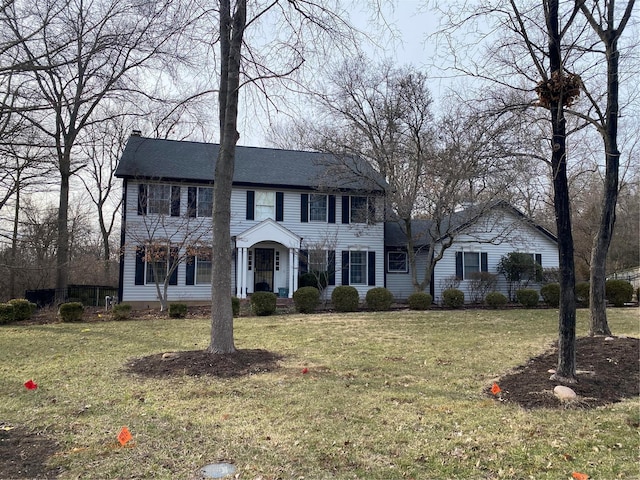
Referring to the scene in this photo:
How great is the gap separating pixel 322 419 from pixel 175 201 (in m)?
14.3

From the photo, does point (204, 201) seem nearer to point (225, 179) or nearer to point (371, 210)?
point (371, 210)

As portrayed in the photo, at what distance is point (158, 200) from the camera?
1673cm

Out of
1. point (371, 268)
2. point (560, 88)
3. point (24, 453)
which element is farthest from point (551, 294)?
Result: point (24, 453)

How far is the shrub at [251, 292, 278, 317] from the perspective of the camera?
543 inches

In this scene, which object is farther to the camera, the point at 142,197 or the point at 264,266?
the point at 264,266

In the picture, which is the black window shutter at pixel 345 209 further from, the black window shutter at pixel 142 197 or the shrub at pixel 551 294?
the shrub at pixel 551 294

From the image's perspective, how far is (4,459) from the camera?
3379mm

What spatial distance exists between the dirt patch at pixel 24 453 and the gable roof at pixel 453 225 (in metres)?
14.5

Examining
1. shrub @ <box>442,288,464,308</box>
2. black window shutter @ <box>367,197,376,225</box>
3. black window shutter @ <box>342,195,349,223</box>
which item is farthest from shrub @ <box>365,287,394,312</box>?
black window shutter @ <box>342,195,349,223</box>

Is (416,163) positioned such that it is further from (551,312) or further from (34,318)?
(34,318)

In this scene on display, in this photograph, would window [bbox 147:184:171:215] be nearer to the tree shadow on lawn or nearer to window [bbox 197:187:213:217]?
window [bbox 197:187:213:217]

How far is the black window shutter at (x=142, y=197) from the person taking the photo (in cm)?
1642

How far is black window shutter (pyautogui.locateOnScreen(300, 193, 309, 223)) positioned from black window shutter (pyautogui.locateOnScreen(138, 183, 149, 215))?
6.11 meters

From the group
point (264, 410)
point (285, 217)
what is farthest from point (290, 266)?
point (264, 410)
